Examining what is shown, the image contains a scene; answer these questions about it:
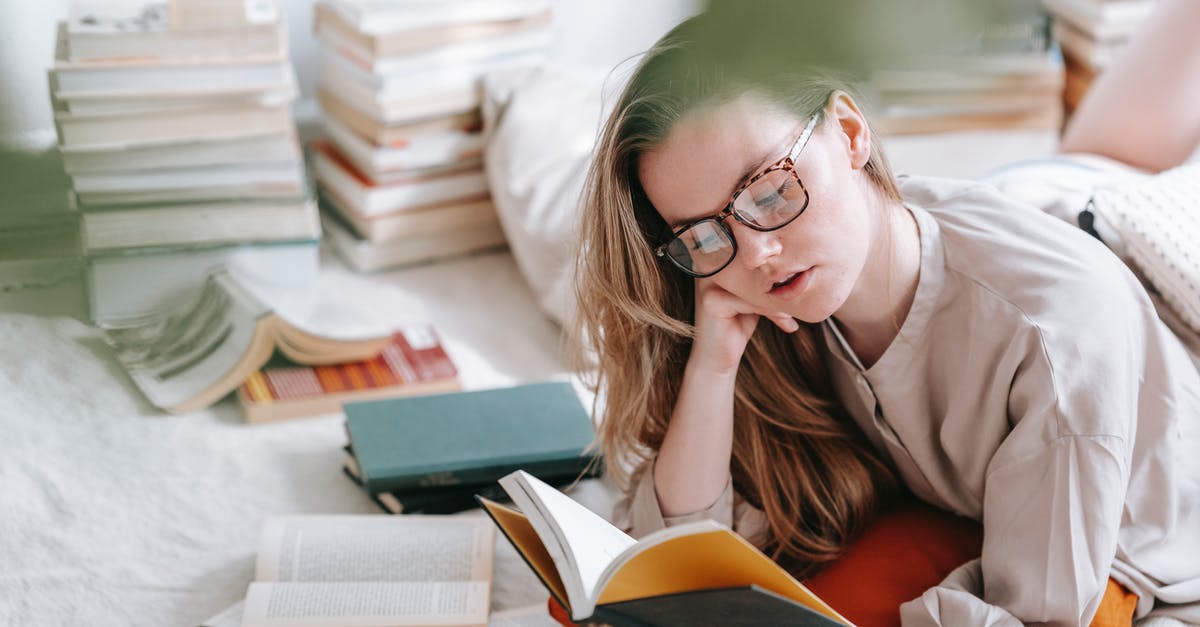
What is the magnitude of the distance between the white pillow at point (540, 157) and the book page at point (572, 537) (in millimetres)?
886

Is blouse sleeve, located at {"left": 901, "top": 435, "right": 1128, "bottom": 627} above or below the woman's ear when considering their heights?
below

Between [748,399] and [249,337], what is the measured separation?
0.73 metres

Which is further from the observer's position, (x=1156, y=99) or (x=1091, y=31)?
(x=1091, y=31)

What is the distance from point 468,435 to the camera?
150 cm

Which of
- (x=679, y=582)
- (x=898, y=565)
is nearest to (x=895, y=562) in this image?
(x=898, y=565)

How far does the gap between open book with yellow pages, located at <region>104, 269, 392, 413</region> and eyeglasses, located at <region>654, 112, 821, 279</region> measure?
21.4 inches

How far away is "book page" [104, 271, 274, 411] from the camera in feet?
2.65

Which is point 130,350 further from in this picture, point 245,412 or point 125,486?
point 245,412

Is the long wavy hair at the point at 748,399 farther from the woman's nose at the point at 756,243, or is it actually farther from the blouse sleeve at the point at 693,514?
the woman's nose at the point at 756,243

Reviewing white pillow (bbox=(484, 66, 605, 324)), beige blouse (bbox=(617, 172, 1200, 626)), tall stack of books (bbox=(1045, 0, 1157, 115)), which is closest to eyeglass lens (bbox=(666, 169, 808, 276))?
beige blouse (bbox=(617, 172, 1200, 626))

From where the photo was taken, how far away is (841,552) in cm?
131

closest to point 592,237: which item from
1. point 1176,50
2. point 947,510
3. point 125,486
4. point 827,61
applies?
point 947,510

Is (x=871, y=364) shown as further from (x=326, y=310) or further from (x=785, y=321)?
(x=326, y=310)

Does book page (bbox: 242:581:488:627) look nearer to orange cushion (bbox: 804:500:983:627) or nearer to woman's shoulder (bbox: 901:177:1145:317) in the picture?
orange cushion (bbox: 804:500:983:627)
